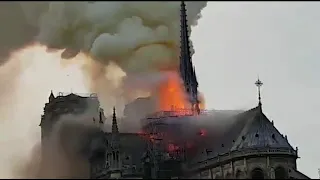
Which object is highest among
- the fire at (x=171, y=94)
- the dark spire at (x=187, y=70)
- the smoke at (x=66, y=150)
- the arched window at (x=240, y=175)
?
the dark spire at (x=187, y=70)

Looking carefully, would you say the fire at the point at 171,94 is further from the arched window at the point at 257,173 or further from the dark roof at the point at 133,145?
the arched window at the point at 257,173

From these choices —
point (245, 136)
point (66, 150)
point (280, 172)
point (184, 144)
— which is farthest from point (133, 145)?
point (280, 172)

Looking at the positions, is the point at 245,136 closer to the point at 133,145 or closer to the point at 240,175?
the point at 240,175

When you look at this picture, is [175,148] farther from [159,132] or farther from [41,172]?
[41,172]

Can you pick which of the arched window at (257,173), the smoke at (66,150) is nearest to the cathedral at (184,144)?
the arched window at (257,173)

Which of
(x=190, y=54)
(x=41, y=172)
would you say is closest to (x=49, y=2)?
(x=41, y=172)

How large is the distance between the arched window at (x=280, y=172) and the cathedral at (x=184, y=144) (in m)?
0.13

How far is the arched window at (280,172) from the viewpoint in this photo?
10638 cm

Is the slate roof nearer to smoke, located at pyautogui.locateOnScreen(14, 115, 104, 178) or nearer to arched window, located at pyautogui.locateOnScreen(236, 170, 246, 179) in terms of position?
arched window, located at pyautogui.locateOnScreen(236, 170, 246, 179)

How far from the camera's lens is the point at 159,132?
128m

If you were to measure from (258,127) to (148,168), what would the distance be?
16.2 meters

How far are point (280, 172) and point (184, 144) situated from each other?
20945 millimetres

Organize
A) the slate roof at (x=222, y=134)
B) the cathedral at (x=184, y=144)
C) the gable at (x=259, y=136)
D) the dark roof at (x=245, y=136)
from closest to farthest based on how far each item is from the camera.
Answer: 1. the cathedral at (x=184, y=144)
2. the gable at (x=259, y=136)
3. the dark roof at (x=245, y=136)
4. the slate roof at (x=222, y=134)

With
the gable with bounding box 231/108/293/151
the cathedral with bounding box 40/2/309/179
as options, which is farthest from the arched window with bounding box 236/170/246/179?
the gable with bounding box 231/108/293/151
